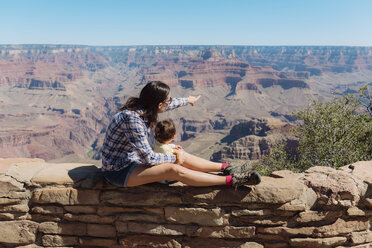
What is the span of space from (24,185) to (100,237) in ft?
5.97

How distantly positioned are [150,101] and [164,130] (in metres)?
0.69

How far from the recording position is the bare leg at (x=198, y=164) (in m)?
5.55

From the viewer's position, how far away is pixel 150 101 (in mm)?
4887

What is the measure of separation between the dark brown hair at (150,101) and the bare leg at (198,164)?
3.77ft

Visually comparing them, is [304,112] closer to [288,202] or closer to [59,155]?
[288,202]

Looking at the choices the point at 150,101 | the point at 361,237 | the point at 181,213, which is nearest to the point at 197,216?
the point at 181,213

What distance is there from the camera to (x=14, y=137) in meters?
151

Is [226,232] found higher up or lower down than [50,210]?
lower down

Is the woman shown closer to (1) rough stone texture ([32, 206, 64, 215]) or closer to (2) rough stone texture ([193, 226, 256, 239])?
(2) rough stone texture ([193, 226, 256, 239])

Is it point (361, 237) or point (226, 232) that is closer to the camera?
point (226, 232)

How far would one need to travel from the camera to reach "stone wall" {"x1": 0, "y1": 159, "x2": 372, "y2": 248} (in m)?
5.04

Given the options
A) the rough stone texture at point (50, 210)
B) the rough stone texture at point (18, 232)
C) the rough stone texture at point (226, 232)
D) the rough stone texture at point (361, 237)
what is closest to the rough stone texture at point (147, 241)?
the rough stone texture at point (226, 232)

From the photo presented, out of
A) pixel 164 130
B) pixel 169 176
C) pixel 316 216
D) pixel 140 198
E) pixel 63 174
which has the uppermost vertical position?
pixel 164 130

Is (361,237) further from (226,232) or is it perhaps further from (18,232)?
(18,232)
